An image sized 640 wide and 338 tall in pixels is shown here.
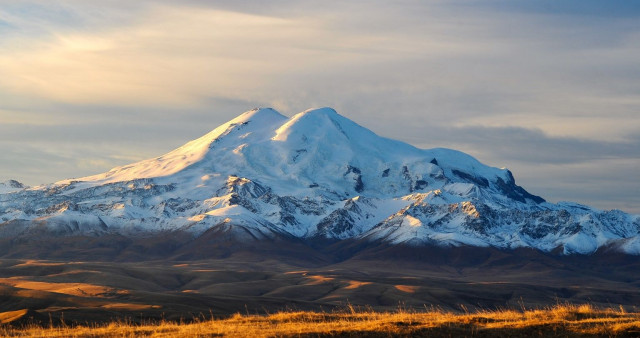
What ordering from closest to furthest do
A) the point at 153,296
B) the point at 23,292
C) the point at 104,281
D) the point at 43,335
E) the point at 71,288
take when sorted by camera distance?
the point at 43,335, the point at 23,292, the point at 153,296, the point at 71,288, the point at 104,281

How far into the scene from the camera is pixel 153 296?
391ft

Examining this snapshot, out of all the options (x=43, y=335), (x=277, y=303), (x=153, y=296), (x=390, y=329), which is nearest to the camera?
(x=390, y=329)

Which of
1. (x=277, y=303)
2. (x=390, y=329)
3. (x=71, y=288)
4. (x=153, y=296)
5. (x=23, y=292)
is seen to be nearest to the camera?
(x=390, y=329)

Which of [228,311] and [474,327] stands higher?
[474,327]

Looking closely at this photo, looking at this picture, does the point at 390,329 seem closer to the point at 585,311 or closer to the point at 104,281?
the point at 585,311

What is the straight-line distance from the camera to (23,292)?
357 feet

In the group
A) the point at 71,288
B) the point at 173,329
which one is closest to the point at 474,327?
the point at 173,329

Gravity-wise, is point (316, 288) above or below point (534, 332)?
below

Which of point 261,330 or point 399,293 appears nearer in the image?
point 261,330

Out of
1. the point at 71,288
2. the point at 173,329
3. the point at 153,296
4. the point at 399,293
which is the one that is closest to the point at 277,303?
the point at 153,296

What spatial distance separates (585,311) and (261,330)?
13871mm

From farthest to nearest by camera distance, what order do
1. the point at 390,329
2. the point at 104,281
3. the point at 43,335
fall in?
the point at 104,281, the point at 43,335, the point at 390,329

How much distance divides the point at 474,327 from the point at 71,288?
130 m

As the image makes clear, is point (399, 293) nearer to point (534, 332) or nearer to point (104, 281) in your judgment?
point (104, 281)
